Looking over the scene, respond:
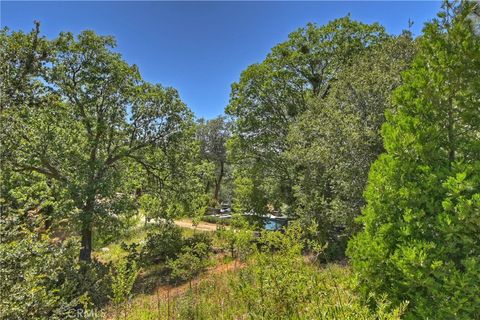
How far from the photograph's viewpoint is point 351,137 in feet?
24.5

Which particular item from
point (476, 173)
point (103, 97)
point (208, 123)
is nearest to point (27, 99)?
point (103, 97)

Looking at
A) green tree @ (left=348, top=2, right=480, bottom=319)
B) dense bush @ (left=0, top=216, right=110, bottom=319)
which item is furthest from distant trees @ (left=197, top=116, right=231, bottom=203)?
green tree @ (left=348, top=2, right=480, bottom=319)

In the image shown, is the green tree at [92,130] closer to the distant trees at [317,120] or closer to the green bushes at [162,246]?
the green bushes at [162,246]

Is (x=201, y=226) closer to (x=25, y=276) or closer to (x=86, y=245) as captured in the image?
(x=86, y=245)

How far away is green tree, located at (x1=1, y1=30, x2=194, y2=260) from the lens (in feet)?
29.3

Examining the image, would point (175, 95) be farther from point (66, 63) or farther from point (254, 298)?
point (254, 298)

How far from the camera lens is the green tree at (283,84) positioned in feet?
47.7

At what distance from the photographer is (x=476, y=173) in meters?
2.80

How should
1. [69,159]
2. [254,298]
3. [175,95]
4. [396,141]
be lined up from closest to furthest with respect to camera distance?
1. [396,141]
2. [254,298]
3. [69,159]
4. [175,95]

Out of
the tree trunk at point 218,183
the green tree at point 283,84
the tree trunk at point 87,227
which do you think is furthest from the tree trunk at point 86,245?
the tree trunk at point 218,183

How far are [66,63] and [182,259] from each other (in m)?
7.92

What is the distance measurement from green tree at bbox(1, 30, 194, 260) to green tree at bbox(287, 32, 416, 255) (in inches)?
225

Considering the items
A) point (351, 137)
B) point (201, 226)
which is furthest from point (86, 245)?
point (201, 226)

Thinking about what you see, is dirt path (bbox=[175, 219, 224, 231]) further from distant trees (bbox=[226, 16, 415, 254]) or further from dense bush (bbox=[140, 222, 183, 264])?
distant trees (bbox=[226, 16, 415, 254])
